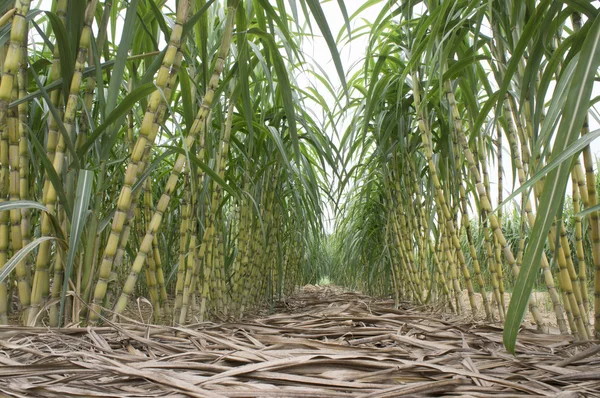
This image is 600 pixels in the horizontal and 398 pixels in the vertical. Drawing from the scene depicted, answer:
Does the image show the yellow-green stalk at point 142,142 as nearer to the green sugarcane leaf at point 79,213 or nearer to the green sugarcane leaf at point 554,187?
the green sugarcane leaf at point 79,213

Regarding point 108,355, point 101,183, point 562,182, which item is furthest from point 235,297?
point 562,182

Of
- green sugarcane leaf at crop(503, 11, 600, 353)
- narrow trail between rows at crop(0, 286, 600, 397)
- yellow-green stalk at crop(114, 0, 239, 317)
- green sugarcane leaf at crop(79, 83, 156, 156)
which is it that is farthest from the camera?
yellow-green stalk at crop(114, 0, 239, 317)

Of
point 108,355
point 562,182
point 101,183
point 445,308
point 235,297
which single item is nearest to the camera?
point 562,182

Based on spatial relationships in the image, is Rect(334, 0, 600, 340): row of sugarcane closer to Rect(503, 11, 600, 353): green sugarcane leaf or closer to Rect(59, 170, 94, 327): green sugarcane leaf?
Rect(503, 11, 600, 353): green sugarcane leaf

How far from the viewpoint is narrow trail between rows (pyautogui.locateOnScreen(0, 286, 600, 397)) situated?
511 millimetres

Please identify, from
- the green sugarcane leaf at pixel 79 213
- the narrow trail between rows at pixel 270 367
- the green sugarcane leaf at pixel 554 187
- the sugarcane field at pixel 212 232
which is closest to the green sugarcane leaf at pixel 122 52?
the sugarcane field at pixel 212 232

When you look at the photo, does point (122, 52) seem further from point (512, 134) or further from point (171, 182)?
point (512, 134)

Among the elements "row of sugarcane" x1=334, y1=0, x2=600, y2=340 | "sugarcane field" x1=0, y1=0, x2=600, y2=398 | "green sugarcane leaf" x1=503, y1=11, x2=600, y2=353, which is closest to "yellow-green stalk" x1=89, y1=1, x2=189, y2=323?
"sugarcane field" x1=0, y1=0, x2=600, y2=398

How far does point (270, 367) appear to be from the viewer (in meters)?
0.58

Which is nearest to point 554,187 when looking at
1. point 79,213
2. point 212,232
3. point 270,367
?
point 270,367

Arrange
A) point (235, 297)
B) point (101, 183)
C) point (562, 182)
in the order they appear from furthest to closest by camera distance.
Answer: point (235, 297)
point (101, 183)
point (562, 182)

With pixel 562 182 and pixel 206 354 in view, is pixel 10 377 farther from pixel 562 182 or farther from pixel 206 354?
pixel 562 182

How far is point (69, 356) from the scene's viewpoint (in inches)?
23.4

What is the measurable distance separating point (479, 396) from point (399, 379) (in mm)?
99
